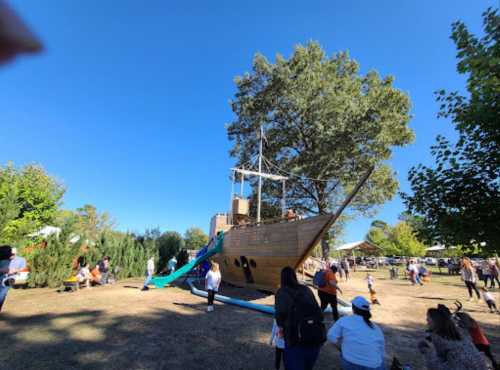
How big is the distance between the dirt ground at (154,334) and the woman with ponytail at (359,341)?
2.22 metres

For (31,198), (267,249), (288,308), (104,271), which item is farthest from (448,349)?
(31,198)

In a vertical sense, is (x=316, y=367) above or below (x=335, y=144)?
below

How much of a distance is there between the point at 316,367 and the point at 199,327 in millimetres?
3212

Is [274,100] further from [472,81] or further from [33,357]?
[33,357]

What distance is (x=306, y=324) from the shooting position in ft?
9.72

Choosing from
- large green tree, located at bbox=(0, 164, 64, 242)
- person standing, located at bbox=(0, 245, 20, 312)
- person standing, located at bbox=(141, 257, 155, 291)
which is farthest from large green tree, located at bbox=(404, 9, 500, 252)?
large green tree, located at bbox=(0, 164, 64, 242)

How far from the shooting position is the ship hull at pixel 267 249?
9023 millimetres

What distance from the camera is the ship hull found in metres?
9.02

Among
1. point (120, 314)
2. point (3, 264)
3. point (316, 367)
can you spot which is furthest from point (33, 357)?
point (316, 367)

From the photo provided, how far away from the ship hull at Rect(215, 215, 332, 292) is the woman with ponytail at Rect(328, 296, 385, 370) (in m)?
5.49

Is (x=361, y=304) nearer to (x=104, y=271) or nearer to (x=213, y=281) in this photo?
(x=213, y=281)

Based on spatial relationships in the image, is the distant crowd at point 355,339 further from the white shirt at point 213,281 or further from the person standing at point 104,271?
the person standing at point 104,271

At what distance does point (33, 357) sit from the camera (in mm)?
4922

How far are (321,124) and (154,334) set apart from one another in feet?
54.4
